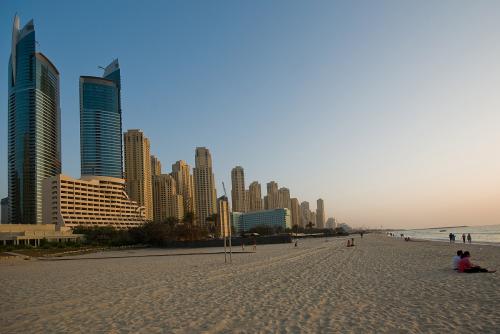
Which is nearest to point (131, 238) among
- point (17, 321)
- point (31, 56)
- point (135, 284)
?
point (135, 284)

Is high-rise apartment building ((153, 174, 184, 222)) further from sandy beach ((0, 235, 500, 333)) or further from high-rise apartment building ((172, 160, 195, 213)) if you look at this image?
sandy beach ((0, 235, 500, 333))

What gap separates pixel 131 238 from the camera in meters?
80.7

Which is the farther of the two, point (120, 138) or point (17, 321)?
point (120, 138)

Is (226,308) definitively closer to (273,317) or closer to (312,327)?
(273,317)

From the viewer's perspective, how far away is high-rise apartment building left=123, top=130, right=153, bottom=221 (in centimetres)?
16888

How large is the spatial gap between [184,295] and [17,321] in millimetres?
4263

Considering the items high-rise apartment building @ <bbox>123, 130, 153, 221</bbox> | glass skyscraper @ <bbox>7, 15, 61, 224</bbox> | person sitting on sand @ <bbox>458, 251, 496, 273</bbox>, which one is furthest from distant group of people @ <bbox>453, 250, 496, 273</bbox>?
high-rise apartment building @ <bbox>123, 130, 153, 221</bbox>

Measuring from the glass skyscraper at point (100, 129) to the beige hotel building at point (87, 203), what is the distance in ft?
56.1

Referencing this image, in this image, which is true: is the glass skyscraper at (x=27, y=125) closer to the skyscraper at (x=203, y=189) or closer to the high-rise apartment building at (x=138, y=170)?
the high-rise apartment building at (x=138, y=170)

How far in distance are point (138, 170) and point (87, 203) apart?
141 ft

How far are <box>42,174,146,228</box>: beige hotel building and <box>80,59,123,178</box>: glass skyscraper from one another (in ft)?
56.1

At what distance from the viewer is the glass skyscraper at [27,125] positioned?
130 metres

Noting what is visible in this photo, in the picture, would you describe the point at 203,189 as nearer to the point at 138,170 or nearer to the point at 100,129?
the point at 138,170

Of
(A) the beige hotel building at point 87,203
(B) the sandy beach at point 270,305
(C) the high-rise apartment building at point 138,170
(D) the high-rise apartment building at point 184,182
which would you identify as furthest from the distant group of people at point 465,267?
(D) the high-rise apartment building at point 184,182
